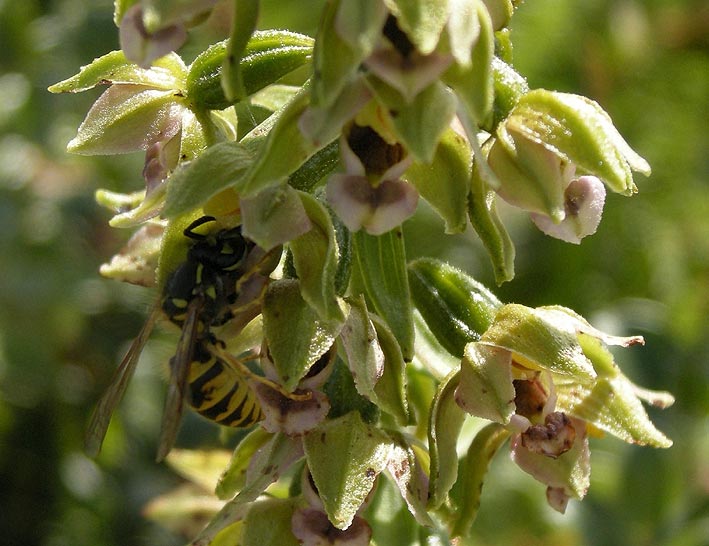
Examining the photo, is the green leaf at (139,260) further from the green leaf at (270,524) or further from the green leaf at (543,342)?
the green leaf at (543,342)

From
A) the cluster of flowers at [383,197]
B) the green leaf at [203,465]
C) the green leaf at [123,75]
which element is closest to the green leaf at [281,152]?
the cluster of flowers at [383,197]

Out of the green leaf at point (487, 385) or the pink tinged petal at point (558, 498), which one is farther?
the pink tinged petal at point (558, 498)

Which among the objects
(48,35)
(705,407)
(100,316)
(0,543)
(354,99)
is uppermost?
(354,99)

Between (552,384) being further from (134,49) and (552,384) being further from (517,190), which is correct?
(134,49)

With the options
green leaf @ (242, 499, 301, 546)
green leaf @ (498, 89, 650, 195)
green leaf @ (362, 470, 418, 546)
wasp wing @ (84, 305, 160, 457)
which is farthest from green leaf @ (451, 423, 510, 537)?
wasp wing @ (84, 305, 160, 457)

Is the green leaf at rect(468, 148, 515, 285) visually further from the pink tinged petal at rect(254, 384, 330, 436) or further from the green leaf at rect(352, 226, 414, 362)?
the pink tinged petal at rect(254, 384, 330, 436)

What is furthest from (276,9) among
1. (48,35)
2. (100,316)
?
(100,316)
